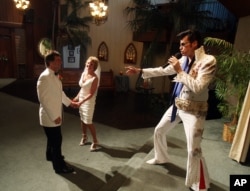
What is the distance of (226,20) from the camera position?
6996 millimetres

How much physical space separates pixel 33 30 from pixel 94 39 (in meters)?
2.73

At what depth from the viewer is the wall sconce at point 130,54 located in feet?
31.4

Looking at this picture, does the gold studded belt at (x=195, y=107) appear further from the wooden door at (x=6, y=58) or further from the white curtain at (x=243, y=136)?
the wooden door at (x=6, y=58)

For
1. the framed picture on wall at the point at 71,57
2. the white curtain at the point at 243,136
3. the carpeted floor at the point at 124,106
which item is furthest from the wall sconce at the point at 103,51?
the white curtain at the point at 243,136

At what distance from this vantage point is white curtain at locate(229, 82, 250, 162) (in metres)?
3.03

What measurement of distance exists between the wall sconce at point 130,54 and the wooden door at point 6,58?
Result: 16.6 feet

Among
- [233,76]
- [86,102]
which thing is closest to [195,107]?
[233,76]

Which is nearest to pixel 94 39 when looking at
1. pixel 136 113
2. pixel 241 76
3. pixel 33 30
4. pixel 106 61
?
pixel 106 61

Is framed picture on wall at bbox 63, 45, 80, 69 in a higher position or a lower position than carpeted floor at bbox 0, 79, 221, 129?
higher

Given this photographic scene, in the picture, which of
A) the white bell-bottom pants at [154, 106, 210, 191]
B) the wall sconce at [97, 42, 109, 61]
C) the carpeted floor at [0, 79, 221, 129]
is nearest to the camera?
the white bell-bottom pants at [154, 106, 210, 191]

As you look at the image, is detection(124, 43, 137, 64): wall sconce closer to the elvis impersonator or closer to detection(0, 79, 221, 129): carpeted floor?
detection(0, 79, 221, 129): carpeted floor

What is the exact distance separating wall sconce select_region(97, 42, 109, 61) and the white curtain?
7.89 m

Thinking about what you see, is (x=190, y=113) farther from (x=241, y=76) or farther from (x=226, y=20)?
(x=226, y=20)

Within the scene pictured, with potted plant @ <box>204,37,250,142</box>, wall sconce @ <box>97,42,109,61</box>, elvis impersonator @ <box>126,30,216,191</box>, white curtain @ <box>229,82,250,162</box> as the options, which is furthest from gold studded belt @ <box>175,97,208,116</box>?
wall sconce @ <box>97,42,109,61</box>
